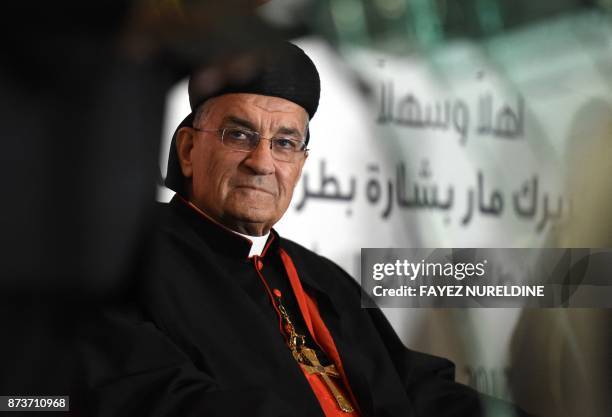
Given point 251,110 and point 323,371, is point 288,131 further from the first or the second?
point 323,371

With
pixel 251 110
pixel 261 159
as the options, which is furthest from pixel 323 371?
pixel 251 110

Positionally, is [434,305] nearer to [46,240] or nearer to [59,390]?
[59,390]

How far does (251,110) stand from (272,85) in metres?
0.08

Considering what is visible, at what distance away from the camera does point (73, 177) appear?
4.55 ft

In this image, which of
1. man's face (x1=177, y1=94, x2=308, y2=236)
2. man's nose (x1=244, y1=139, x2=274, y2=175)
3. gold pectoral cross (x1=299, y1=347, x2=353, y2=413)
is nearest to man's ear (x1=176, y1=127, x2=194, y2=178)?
man's face (x1=177, y1=94, x2=308, y2=236)

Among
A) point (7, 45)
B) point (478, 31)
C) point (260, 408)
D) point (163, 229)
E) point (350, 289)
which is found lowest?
point (260, 408)

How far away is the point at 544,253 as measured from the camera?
2.32 meters

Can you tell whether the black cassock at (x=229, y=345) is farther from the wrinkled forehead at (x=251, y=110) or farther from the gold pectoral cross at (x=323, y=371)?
the wrinkled forehead at (x=251, y=110)

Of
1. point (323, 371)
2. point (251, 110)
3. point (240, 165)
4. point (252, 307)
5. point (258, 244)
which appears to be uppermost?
point (251, 110)

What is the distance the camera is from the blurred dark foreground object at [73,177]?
139 centimetres

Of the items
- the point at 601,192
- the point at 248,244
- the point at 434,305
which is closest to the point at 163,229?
the point at 248,244

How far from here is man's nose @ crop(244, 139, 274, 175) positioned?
193 cm

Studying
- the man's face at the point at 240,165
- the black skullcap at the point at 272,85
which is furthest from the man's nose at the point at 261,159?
the black skullcap at the point at 272,85

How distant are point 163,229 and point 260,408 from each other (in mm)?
454
